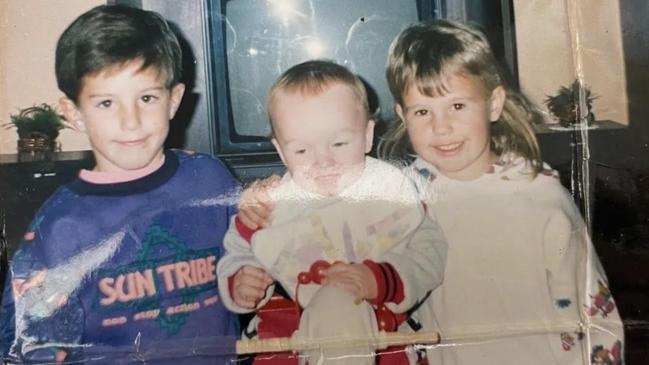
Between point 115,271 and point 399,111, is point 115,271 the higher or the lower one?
the lower one

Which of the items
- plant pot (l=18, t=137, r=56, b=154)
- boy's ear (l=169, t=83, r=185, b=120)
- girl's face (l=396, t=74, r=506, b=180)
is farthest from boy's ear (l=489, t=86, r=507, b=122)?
plant pot (l=18, t=137, r=56, b=154)

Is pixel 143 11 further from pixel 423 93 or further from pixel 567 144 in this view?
pixel 567 144

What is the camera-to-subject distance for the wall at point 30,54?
0.55m

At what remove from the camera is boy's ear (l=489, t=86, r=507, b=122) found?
1.83 feet

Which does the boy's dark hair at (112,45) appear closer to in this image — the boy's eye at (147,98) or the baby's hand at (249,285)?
the boy's eye at (147,98)

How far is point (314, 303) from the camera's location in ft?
1.81

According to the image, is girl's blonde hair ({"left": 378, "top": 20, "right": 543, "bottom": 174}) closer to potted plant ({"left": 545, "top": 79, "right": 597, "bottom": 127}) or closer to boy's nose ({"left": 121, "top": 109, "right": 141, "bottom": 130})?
potted plant ({"left": 545, "top": 79, "right": 597, "bottom": 127})

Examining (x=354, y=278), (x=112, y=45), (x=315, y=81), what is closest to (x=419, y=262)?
(x=354, y=278)

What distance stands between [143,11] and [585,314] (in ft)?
1.40

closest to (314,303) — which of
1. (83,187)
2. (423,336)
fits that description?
(423,336)

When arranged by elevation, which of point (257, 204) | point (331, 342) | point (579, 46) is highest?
point (579, 46)

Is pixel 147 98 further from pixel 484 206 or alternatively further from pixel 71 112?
pixel 484 206

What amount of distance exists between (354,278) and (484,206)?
12 cm

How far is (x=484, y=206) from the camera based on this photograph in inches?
22.0
